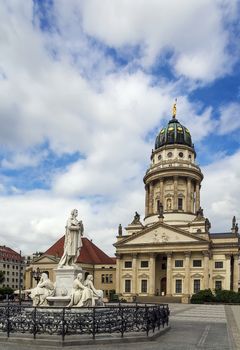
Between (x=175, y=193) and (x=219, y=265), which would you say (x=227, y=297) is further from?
(x=175, y=193)

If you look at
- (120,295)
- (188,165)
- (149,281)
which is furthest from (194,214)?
(120,295)

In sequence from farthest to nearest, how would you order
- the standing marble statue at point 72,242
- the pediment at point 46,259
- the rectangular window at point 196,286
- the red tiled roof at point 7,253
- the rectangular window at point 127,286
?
the red tiled roof at point 7,253
the pediment at point 46,259
the rectangular window at point 127,286
the rectangular window at point 196,286
the standing marble statue at point 72,242

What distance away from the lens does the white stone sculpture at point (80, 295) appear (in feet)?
58.1

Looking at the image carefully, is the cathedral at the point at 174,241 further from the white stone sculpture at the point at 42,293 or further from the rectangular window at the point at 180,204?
the white stone sculpture at the point at 42,293

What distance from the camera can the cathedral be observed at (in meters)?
71.4

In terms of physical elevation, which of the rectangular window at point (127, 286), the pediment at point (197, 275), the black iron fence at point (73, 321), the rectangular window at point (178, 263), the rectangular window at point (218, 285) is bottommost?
the rectangular window at point (127, 286)

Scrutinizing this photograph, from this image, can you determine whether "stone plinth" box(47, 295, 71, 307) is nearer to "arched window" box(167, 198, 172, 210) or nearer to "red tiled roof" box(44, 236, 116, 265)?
"arched window" box(167, 198, 172, 210)

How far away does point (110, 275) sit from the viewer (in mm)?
Answer: 84938

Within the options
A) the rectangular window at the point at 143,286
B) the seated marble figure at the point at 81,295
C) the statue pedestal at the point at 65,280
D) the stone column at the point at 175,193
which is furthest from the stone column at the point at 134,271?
the seated marble figure at the point at 81,295

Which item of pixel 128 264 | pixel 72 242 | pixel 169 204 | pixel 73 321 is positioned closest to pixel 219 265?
pixel 169 204

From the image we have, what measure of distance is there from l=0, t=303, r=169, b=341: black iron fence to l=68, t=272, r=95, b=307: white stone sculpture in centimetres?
163

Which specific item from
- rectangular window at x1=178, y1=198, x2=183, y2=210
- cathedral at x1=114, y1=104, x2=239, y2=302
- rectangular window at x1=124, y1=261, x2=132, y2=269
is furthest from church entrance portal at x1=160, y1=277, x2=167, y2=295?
rectangular window at x1=178, y1=198, x2=183, y2=210

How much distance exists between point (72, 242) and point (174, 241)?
178ft

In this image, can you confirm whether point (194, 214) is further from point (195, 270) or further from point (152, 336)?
point (152, 336)
